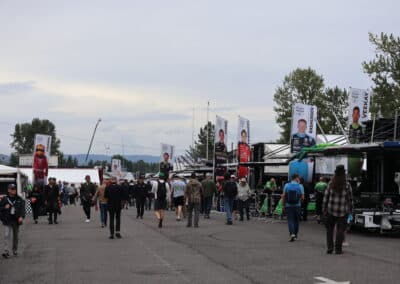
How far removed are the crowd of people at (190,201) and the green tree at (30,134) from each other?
118125mm

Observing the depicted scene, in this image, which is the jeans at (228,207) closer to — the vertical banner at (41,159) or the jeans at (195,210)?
the jeans at (195,210)

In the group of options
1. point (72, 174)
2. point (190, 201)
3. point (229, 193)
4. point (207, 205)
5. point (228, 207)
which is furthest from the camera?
point (72, 174)

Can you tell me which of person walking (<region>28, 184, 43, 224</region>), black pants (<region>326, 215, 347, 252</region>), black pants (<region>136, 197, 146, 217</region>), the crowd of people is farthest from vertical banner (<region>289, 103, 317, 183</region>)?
black pants (<region>326, 215, 347, 252</region>)

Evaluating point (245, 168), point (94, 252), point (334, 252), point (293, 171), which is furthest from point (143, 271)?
point (245, 168)

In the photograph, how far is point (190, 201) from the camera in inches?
925

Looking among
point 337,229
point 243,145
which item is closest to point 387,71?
point 243,145

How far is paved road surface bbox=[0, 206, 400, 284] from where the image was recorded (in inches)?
446

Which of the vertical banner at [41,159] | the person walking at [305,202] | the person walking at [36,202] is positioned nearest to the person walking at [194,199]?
the person walking at [305,202]

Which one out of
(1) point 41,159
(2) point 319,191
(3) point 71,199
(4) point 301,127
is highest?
(4) point 301,127

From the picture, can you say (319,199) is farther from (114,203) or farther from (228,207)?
(114,203)

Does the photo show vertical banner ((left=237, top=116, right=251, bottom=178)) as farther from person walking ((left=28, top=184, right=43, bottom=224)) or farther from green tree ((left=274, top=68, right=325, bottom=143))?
green tree ((left=274, top=68, right=325, bottom=143))

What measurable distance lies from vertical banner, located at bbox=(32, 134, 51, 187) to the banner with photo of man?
40.1 ft

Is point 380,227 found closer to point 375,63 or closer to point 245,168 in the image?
point 245,168

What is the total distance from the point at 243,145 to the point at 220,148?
5.40ft
